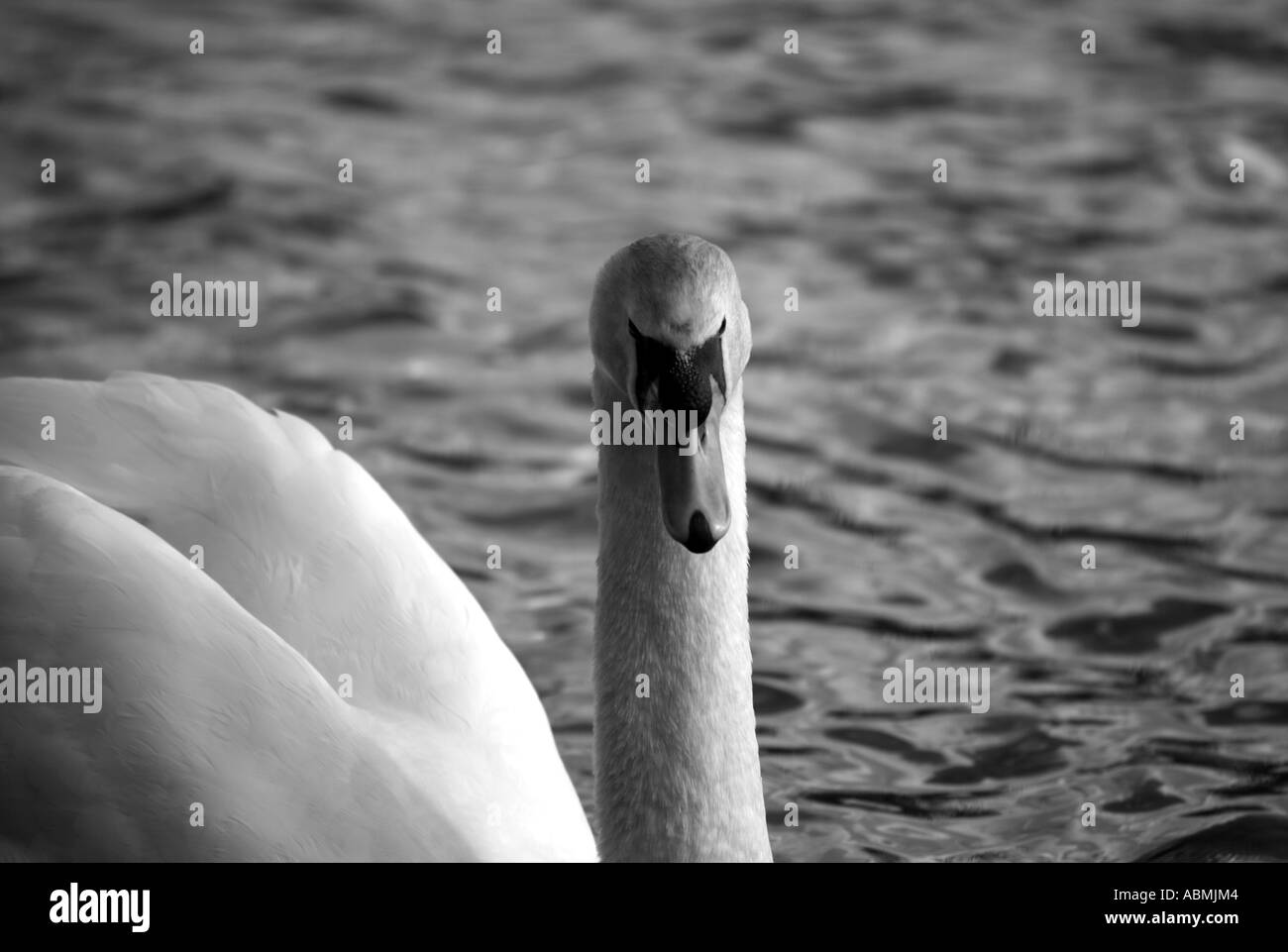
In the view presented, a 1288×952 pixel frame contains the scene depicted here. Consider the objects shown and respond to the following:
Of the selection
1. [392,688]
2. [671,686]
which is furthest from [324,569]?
[671,686]

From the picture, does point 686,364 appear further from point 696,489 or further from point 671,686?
point 671,686

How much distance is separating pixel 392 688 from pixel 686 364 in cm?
123

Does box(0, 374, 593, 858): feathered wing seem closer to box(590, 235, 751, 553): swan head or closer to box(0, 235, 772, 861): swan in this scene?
box(0, 235, 772, 861): swan

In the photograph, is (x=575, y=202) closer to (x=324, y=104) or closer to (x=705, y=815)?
(x=324, y=104)

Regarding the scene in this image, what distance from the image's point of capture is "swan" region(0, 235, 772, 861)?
3.86 m

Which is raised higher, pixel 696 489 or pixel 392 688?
pixel 696 489

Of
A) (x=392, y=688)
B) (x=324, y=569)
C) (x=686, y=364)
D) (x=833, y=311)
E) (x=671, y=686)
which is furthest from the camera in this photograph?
(x=833, y=311)

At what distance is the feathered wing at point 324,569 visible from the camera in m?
4.42

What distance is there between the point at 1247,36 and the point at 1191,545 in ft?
18.5

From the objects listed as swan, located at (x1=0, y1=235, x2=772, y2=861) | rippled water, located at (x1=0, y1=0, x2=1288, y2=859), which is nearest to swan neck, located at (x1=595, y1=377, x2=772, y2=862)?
swan, located at (x1=0, y1=235, x2=772, y2=861)

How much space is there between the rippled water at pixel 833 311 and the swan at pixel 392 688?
108cm

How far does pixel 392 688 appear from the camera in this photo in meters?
4.55

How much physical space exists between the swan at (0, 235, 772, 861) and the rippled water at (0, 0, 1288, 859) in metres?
1.08
